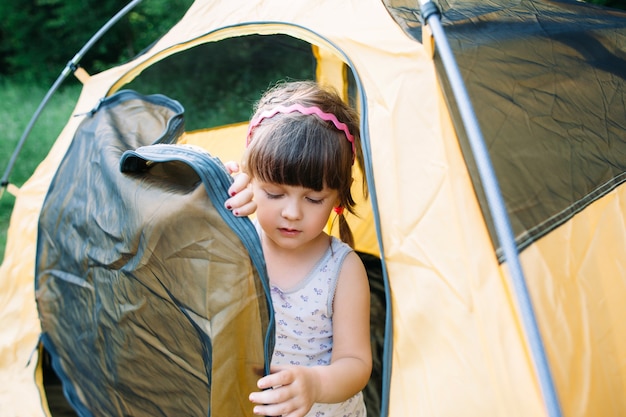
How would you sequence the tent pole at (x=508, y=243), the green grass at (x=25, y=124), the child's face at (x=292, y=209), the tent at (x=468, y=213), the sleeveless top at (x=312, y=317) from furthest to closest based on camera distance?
the green grass at (x=25, y=124) < the sleeveless top at (x=312, y=317) < the child's face at (x=292, y=209) < the tent at (x=468, y=213) < the tent pole at (x=508, y=243)

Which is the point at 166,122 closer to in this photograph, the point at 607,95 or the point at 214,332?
the point at 214,332

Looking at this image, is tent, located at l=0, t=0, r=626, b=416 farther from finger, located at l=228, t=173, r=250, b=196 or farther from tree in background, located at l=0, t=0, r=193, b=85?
tree in background, located at l=0, t=0, r=193, b=85

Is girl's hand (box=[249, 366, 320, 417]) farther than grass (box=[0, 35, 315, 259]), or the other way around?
grass (box=[0, 35, 315, 259])

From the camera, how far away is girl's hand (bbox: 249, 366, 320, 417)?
2.95 ft

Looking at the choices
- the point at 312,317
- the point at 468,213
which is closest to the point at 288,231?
the point at 312,317

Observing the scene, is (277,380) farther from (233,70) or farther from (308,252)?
(233,70)

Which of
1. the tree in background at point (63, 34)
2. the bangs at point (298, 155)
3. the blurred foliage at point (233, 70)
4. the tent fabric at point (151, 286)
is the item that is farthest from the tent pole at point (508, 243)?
the tree in background at point (63, 34)

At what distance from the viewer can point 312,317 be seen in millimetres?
1181

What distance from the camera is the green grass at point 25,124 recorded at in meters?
2.95

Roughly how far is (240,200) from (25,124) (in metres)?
3.07

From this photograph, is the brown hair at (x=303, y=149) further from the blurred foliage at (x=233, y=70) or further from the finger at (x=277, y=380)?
the blurred foliage at (x=233, y=70)

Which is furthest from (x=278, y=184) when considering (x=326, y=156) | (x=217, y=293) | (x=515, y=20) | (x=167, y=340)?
(x=515, y=20)

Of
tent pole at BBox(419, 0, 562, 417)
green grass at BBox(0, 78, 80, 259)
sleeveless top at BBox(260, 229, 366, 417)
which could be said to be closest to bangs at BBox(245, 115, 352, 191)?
sleeveless top at BBox(260, 229, 366, 417)

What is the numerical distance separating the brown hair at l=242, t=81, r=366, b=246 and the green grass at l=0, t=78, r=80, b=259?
1.55m
